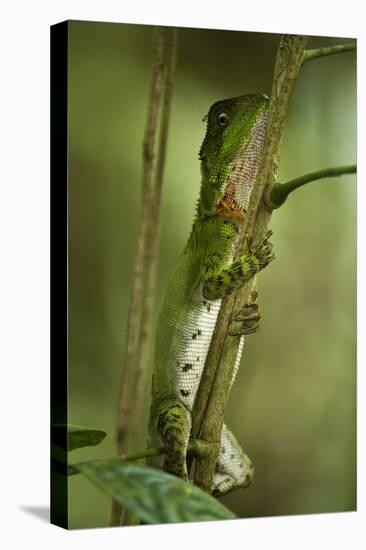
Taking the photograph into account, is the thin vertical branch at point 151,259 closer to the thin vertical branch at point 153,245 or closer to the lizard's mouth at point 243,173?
the thin vertical branch at point 153,245

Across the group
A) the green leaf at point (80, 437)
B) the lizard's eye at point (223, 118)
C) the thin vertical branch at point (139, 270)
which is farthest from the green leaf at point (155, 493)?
the lizard's eye at point (223, 118)

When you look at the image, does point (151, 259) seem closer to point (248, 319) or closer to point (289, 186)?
point (248, 319)

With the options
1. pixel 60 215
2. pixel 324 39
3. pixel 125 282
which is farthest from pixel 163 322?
pixel 324 39

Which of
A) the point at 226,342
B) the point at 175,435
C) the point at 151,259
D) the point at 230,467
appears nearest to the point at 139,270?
the point at 151,259

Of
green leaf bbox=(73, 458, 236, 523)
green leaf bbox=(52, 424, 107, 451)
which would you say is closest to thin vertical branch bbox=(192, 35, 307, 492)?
green leaf bbox=(52, 424, 107, 451)

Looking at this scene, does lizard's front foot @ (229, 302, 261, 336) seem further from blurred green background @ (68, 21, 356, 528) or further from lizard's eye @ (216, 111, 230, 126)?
lizard's eye @ (216, 111, 230, 126)

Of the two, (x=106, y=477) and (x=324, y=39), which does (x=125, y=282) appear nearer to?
(x=106, y=477)
